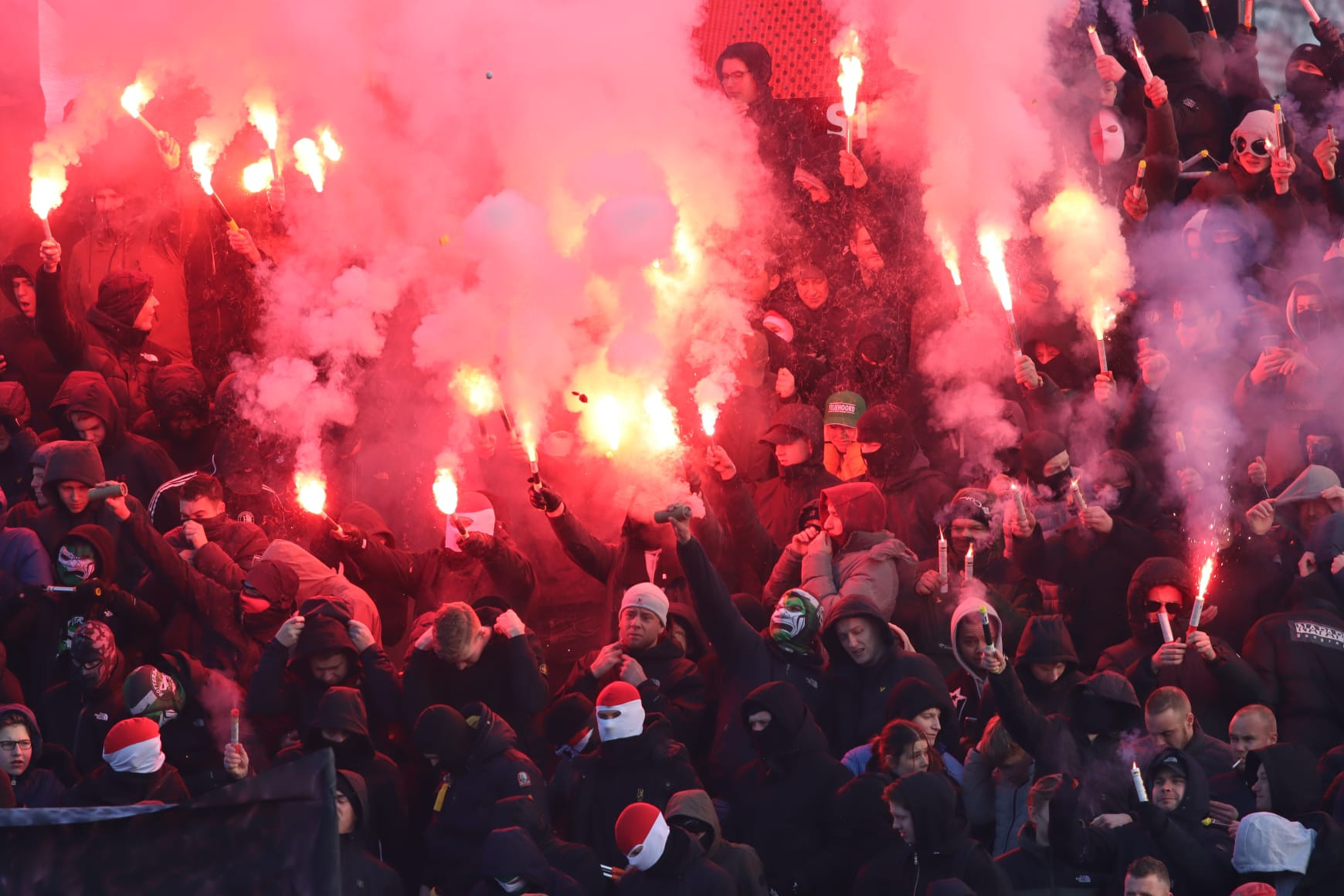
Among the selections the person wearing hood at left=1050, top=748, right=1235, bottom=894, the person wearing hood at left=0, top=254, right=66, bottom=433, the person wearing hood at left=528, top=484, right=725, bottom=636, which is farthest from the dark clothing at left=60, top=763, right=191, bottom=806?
the person wearing hood at left=0, top=254, right=66, bottom=433

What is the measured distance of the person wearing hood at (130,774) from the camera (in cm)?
569

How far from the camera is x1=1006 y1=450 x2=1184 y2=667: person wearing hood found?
22.2 feet

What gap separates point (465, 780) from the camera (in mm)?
5645

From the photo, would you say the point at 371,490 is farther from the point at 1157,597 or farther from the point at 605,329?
the point at 1157,597

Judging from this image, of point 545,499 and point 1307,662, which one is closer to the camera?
point 1307,662

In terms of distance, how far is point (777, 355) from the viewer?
838 centimetres

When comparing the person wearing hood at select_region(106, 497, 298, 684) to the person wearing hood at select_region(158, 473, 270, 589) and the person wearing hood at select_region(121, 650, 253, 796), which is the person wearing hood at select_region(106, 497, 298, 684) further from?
the person wearing hood at select_region(121, 650, 253, 796)

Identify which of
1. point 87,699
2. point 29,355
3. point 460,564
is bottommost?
point 460,564

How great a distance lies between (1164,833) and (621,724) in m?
1.84

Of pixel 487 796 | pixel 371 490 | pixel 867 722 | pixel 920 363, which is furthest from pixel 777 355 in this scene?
pixel 487 796

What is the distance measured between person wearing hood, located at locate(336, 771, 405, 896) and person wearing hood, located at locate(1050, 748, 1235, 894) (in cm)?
223

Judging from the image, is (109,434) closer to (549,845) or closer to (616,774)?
(616,774)

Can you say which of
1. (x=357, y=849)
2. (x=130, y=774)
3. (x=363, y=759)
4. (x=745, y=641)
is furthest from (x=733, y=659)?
(x=130, y=774)

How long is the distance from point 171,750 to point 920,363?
13.5 feet
